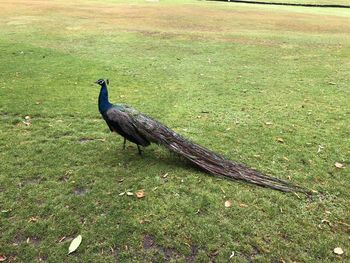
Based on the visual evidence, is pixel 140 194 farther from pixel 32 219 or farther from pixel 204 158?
pixel 32 219

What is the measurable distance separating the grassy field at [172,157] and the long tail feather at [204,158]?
0.14 metres

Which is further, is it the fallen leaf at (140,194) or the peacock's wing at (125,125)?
the peacock's wing at (125,125)

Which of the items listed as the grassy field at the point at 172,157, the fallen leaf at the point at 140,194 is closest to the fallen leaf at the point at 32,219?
the grassy field at the point at 172,157

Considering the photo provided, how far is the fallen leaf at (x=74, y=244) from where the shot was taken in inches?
142

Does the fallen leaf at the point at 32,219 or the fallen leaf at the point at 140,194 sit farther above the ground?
the fallen leaf at the point at 140,194

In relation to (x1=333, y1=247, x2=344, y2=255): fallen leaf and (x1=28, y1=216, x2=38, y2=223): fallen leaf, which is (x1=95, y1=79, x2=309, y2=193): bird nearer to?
(x1=333, y1=247, x2=344, y2=255): fallen leaf

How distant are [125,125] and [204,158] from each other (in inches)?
46.8

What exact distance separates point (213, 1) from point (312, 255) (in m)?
35.5

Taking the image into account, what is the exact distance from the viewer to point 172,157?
17.0 feet

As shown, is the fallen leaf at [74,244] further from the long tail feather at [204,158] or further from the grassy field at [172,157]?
the long tail feather at [204,158]

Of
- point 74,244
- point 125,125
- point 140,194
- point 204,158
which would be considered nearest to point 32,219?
point 74,244

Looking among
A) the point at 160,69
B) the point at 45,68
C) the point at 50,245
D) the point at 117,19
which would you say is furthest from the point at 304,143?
the point at 117,19

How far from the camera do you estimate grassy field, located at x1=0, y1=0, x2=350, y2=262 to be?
3.76m

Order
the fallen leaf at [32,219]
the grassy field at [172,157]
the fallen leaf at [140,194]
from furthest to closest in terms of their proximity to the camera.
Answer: the fallen leaf at [140,194]
the fallen leaf at [32,219]
the grassy field at [172,157]
